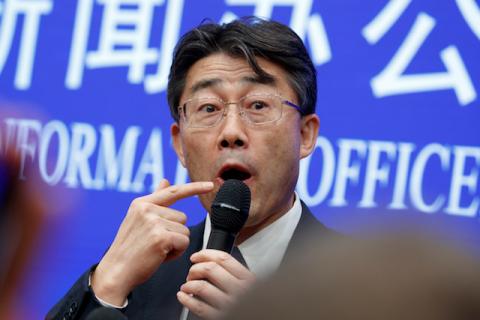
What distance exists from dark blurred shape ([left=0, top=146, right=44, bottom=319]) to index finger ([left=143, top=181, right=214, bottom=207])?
3.33ft

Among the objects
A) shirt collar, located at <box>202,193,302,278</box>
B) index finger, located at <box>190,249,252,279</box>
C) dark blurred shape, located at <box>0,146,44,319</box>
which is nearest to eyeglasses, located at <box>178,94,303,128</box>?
shirt collar, located at <box>202,193,302,278</box>

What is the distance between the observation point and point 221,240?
156 cm

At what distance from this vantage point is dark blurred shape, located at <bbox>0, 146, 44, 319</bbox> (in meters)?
2.68

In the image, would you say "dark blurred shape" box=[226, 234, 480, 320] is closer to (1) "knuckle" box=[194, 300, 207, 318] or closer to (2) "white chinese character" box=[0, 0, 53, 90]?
(1) "knuckle" box=[194, 300, 207, 318]

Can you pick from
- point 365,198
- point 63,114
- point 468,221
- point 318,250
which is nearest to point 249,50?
point 365,198

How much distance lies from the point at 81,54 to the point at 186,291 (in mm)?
1586

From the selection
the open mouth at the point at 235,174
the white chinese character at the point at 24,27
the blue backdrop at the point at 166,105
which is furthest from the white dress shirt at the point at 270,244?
the white chinese character at the point at 24,27

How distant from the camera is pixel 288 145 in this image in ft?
6.66

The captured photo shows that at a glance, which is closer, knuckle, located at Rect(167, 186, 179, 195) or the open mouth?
knuckle, located at Rect(167, 186, 179, 195)

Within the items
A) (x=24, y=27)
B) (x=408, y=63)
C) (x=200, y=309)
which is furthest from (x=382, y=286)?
(x=24, y=27)

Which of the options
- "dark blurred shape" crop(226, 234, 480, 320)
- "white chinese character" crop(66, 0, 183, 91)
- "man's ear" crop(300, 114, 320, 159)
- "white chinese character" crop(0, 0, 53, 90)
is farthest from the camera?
"white chinese character" crop(0, 0, 53, 90)

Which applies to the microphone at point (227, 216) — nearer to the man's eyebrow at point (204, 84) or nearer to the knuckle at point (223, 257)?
the knuckle at point (223, 257)

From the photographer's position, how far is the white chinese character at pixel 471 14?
2504mm

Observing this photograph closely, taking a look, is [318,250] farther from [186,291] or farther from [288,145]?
[288,145]
